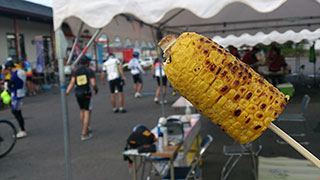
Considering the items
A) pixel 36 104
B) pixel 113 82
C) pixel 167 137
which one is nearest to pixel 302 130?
pixel 167 137

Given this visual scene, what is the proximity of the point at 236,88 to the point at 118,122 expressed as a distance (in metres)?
7.74

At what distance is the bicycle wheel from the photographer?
6149 millimetres

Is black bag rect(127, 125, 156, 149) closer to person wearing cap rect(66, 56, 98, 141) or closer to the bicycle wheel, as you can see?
person wearing cap rect(66, 56, 98, 141)

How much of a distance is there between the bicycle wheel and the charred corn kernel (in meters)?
6.09

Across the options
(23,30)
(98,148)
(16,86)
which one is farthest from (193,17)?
(23,30)

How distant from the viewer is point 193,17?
20.0 ft

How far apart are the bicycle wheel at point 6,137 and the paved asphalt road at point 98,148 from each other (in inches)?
6.0

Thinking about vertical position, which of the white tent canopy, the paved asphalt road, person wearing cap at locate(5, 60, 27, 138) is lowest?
the paved asphalt road

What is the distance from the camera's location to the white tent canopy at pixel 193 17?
2.77 meters

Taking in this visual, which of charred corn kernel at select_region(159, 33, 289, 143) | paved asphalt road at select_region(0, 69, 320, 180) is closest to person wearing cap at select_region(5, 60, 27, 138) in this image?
paved asphalt road at select_region(0, 69, 320, 180)

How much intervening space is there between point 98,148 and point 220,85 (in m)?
5.61

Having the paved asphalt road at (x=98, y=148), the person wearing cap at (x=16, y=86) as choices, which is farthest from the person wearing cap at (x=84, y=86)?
the person wearing cap at (x=16, y=86)

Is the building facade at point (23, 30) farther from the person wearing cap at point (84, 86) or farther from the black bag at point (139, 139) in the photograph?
the black bag at point (139, 139)

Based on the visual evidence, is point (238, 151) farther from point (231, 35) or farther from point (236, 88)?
point (231, 35)
